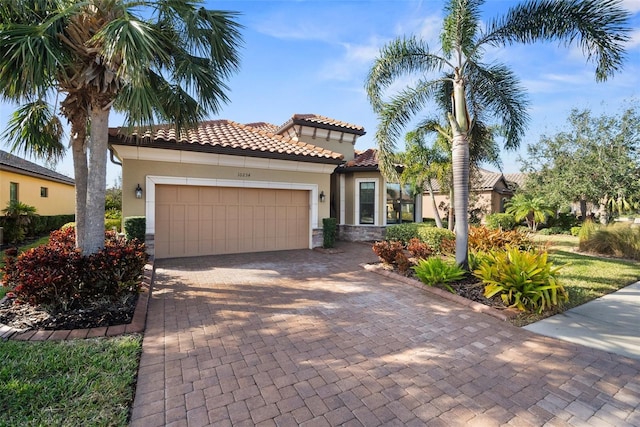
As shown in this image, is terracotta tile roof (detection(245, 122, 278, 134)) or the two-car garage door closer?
the two-car garage door

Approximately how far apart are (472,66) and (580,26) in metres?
2.17

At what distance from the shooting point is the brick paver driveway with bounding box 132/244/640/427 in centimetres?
286

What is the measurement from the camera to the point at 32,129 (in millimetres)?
7535

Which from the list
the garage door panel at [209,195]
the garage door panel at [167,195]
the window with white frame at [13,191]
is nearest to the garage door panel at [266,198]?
the garage door panel at [209,195]

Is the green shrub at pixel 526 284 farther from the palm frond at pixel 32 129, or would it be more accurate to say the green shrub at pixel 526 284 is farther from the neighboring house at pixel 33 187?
the neighboring house at pixel 33 187

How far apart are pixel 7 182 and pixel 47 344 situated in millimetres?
16190

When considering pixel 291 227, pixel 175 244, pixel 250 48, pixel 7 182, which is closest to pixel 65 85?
pixel 250 48

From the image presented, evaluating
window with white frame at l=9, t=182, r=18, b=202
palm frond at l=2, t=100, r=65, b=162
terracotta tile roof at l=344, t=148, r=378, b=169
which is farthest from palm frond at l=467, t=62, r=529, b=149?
window with white frame at l=9, t=182, r=18, b=202

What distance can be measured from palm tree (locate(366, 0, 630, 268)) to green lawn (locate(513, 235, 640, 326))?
2.24m

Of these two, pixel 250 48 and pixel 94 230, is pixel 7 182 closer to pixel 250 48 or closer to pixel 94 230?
pixel 94 230

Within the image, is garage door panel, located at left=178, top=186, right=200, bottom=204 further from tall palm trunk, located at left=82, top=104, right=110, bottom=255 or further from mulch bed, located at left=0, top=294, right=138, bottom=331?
mulch bed, located at left=0, top=294, right=138, bottom=331

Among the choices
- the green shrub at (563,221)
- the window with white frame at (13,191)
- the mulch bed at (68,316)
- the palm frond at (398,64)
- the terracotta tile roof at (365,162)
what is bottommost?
the mulch bed at (68,316)

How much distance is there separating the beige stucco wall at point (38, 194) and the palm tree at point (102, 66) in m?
10.1

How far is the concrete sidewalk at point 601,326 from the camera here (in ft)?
14.3
